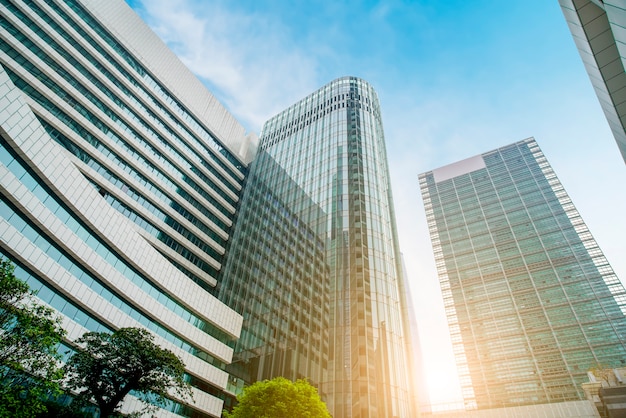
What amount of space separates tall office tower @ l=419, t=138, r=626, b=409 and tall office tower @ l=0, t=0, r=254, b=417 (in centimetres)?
7452

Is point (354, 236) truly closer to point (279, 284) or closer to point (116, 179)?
point (279, 284)

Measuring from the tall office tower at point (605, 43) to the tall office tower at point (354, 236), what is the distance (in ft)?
97.1

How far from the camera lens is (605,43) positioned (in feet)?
34.8

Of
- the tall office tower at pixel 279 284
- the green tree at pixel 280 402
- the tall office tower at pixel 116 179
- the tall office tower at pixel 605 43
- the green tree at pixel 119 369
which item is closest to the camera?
the tall office tower at pixel 605 43

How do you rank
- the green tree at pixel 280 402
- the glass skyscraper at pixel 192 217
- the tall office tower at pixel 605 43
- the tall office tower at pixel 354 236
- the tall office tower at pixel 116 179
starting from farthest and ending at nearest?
1. the tall office tower at pixel 354 236
2. the glass skyscraper at pixel 192 217
3. the tall office tower at pixel 116 179
4. the green tree at pixel 280 402
5. the tall office tower at pixel 605 43

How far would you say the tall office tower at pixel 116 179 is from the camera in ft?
91.9

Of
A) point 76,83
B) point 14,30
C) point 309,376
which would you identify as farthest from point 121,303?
point 14,30

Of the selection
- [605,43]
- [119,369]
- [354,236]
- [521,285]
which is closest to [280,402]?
[119,369]

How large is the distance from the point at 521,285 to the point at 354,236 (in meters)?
77.7

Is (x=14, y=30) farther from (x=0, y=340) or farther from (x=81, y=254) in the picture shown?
(x=0, y=340)

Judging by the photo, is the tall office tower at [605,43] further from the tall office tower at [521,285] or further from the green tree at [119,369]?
the tall office tower at [521,285]

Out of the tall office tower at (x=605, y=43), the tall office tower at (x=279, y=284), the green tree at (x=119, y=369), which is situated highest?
the tall office tower at (x=279, y=284)

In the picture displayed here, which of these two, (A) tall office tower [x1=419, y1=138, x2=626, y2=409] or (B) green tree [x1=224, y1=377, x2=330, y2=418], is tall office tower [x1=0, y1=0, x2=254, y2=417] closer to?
(B) green tree [x1=224, y1=377, x2=330, y2=418]

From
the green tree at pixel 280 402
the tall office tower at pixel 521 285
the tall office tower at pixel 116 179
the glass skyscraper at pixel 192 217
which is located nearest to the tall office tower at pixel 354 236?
the glass skyscraper at pixel 192 217
